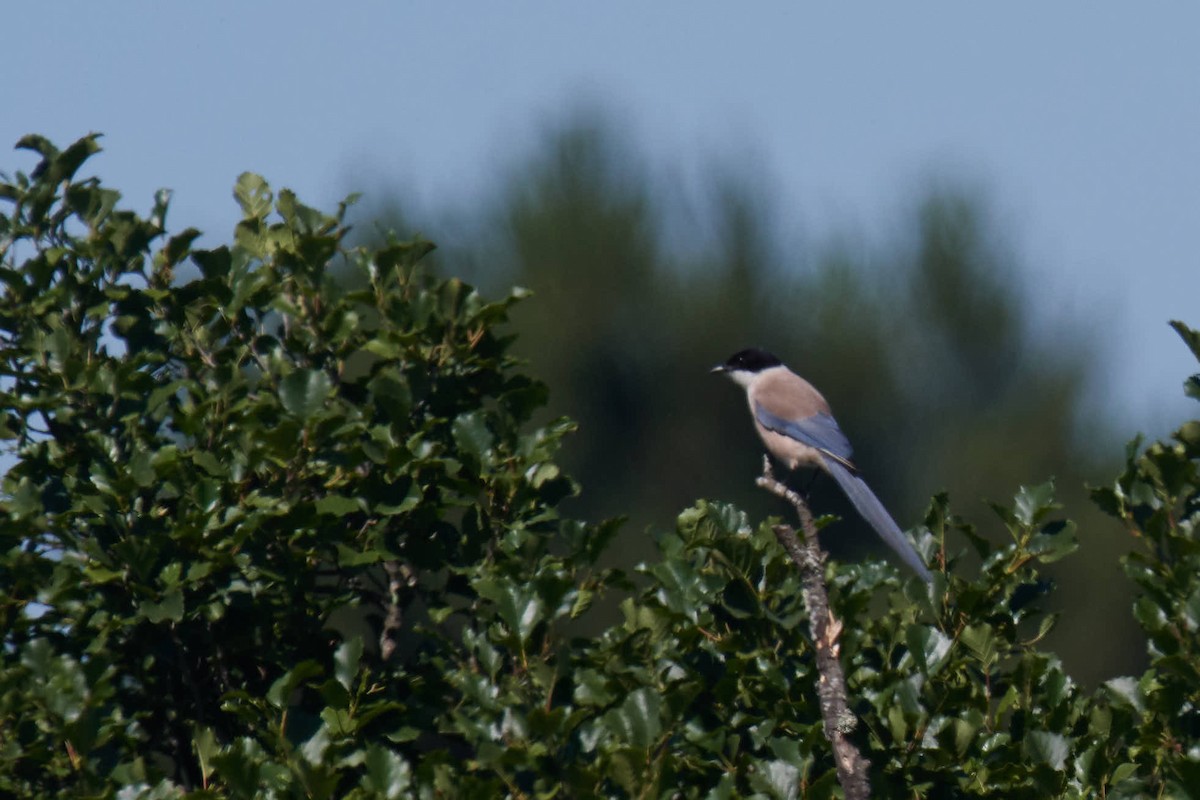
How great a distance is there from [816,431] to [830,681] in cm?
508

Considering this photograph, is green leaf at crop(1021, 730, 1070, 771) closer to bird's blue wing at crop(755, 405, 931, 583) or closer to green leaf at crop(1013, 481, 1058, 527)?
green leaf at crop(1013, 481, 1058, 527)

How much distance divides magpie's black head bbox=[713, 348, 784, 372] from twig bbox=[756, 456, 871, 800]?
5.96 metres

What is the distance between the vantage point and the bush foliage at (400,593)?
3.25 m

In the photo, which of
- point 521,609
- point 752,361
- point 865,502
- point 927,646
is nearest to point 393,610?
point 521,609

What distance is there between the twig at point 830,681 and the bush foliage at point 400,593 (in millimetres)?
55

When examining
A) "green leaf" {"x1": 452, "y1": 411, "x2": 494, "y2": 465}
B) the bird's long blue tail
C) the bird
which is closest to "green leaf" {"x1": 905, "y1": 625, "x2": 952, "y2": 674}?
"green leaf" {"x1": 452, "y1": 411, "x2": 494, "y2": 465}

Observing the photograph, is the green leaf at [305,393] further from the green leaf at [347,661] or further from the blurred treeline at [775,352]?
the blurred treeline at [775,352]

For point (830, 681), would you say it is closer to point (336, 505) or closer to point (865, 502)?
point (336, 505)

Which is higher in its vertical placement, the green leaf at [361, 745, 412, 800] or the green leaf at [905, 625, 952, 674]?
the green leaf at [361, 745, 412, 800]

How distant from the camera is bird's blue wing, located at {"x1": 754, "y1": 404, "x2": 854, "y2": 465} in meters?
8.27

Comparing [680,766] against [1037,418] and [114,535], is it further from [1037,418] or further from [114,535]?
[1037,418]

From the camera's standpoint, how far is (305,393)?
3.72 m

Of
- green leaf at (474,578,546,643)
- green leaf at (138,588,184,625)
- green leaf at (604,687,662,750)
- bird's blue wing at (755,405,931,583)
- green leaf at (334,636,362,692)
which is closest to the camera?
green leaf at (604,687,662,750)

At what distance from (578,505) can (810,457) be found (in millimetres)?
6211
